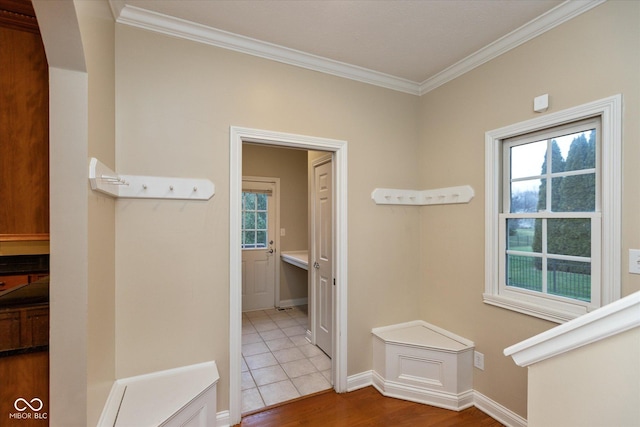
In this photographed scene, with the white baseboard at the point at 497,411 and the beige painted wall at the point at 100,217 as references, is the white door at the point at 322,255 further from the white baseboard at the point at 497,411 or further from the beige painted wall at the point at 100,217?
the beige painted wall at the point at 100,217

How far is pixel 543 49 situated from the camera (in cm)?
193

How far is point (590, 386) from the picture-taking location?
2.91 ft

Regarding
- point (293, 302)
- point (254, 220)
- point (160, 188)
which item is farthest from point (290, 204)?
point (160, 188)

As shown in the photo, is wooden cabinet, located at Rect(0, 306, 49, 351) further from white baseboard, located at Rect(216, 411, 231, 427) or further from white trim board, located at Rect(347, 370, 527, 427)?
white trim board, located at Rect(347, 370, 527, 427)

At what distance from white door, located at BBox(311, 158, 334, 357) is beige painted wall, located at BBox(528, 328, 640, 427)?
198 cm

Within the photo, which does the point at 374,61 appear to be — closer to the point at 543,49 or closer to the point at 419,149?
the point at 419,149

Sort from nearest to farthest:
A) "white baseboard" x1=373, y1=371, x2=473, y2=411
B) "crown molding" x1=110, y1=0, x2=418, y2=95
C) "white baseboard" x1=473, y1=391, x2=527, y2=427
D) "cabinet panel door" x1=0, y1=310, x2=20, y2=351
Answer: "cabinet panel door" x1=0, y1=310, x2=20, y2=351
"crown molding" x1=110, y1=0, x2=418, y2=95
"white baseboard" x1=473, y1=391, x2=527, y2=427
"white baseboard" x1=373, y1=371, x2=473, y2=411

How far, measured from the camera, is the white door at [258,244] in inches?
182

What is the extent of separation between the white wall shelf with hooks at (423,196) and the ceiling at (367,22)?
1106 millimetres

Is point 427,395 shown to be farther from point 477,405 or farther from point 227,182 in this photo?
point 227,182

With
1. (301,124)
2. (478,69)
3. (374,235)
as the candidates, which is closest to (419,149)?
(478,69)

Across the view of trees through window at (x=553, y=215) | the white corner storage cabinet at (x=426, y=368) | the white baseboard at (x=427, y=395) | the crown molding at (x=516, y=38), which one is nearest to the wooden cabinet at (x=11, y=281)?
the white corner storage cabinet at (x=426, y=368)

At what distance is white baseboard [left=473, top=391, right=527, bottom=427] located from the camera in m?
2.01

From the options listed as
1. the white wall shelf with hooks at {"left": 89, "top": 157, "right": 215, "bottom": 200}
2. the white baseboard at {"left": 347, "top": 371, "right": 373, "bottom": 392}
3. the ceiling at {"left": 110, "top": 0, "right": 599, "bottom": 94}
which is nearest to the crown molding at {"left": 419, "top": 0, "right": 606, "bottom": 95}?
the ceiling at {"left": 110, "top": 0, "right": 599, "bottom": 94}
